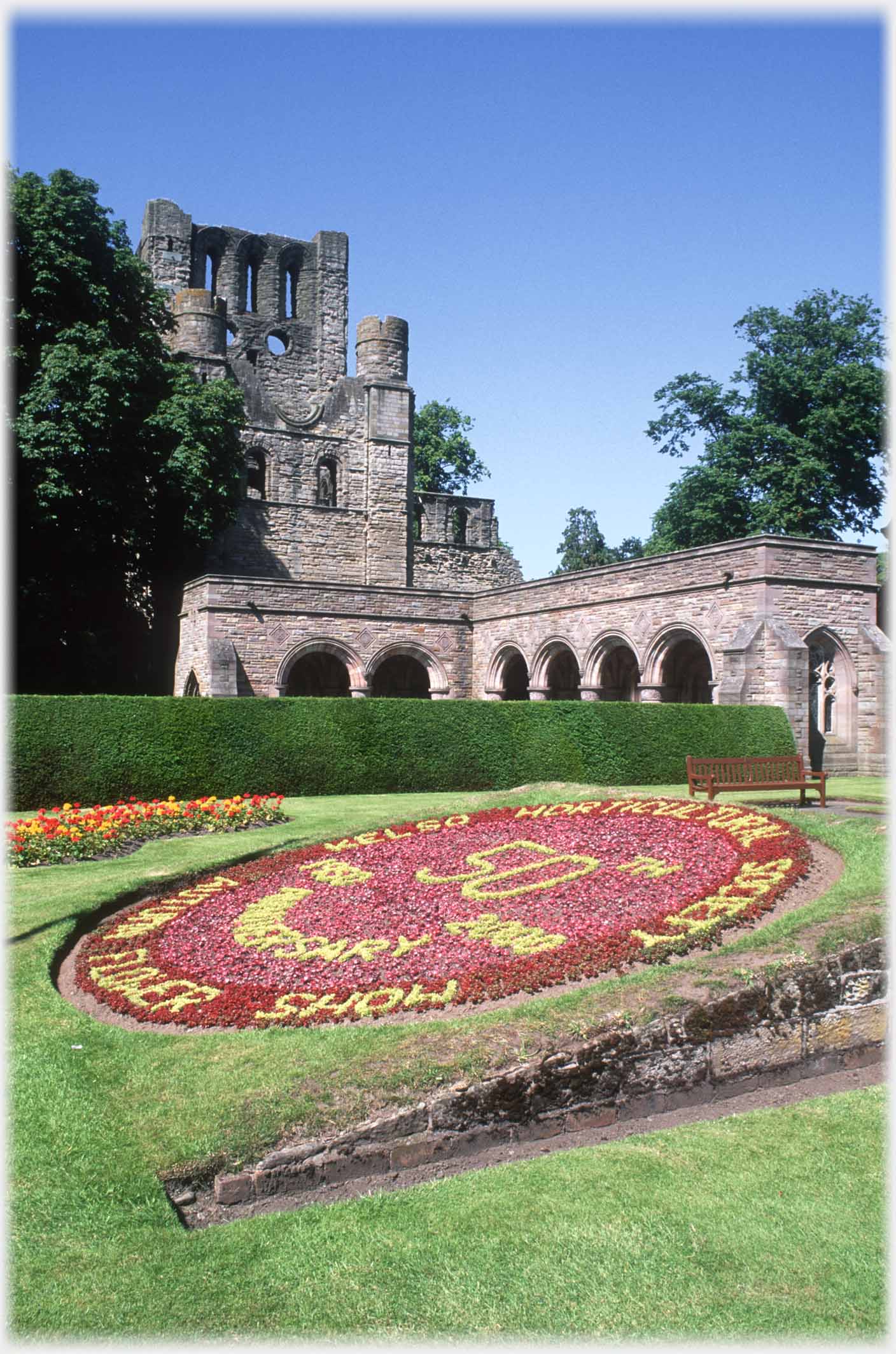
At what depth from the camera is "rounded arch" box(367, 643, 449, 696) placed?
33000 mm

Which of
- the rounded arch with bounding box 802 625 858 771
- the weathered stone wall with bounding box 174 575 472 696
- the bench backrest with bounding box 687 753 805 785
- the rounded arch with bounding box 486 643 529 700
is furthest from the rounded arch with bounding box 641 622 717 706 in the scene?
the bench backrest with bounding box 687 753 805 785

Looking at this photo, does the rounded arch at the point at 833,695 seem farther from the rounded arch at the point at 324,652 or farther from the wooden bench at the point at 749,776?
the rounded arch at the point at 324,652

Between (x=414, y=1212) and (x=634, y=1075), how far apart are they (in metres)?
1.66

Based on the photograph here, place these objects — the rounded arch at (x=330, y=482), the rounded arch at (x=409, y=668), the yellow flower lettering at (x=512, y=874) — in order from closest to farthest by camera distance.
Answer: the yellow flower lettering at (x=512, y=874) < the rounded arch at (x=409, y=668) < the rounded arch at (x=330, y=482)

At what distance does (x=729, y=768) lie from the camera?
14.8 metres

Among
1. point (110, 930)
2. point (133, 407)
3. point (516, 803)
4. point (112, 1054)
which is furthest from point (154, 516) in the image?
point (112, 1054)

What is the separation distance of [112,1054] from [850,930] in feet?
15.5

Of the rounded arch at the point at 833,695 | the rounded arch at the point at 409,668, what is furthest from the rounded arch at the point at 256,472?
the rounded arch at the point at 833,695

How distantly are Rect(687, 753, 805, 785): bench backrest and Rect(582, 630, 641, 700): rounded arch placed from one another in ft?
43.2

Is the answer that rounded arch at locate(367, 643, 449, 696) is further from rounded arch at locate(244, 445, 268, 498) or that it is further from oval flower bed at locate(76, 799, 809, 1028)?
oval flower bed at locate(76, 799, 809, 1028)

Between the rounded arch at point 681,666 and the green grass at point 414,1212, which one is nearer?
the green grass at point 414,1212

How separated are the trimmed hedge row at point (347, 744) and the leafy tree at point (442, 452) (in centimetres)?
3747

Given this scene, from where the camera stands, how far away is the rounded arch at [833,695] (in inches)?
1012

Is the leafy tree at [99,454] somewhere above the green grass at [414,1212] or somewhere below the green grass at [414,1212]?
above
